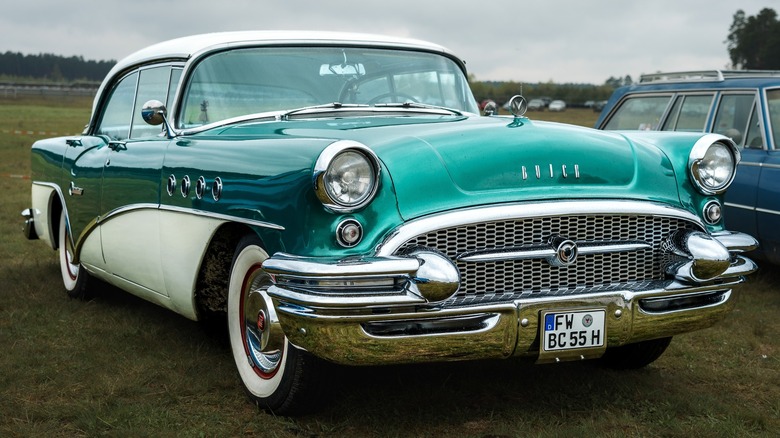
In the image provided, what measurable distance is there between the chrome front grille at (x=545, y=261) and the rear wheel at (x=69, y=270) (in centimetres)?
332

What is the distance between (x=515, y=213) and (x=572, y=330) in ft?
1.54

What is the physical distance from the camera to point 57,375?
4.27 metres

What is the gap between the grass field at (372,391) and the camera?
3570 millimetres

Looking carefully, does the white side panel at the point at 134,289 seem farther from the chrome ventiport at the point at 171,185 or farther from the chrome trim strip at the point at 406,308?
the chrome trim strip at the point at 406,308

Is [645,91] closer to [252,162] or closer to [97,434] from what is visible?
[252,162]

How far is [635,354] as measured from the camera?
438 centimetres

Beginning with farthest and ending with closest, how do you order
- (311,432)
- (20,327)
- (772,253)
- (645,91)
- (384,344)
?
(645,91), (772,253), (20,327), (311,432), (384,344)

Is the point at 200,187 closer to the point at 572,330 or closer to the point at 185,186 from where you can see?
the point at 185,186

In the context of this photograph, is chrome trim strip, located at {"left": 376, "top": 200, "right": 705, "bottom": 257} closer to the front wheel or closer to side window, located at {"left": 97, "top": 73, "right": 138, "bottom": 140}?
the front wheel

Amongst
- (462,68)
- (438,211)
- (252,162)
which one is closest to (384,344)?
(438,211)

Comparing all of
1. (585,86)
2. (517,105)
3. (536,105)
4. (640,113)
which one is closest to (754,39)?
(536,105)

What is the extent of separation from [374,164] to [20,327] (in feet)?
9.48

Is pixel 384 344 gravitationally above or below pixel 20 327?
above

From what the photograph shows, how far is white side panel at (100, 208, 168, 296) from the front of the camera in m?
4.46
